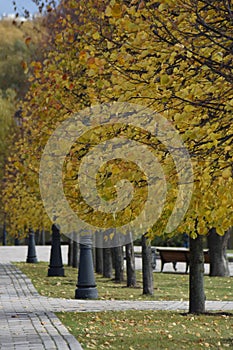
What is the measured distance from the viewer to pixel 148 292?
18.3m

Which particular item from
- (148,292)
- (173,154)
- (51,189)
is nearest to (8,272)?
(148,292)

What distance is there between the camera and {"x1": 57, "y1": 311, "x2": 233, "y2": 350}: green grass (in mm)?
10328

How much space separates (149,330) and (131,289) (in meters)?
8.35

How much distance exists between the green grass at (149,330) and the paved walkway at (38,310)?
0.26m

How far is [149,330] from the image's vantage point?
11.7 metres

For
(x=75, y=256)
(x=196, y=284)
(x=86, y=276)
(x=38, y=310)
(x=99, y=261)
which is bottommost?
(x=38, y=310)

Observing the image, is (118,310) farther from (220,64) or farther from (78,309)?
(220,64)

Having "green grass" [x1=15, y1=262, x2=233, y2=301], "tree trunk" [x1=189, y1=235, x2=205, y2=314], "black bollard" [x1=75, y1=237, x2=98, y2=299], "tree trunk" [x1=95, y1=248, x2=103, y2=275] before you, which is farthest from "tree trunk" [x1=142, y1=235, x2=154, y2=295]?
"tree trunk" [x1=95, y1=248, x2=103, y2=275]

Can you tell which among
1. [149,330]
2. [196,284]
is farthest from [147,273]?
[149,330]

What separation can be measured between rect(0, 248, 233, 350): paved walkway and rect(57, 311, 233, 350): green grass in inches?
10.2

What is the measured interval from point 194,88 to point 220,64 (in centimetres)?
47

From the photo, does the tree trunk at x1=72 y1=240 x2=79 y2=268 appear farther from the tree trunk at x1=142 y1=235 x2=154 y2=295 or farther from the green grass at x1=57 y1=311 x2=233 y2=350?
the green grass at x1=57 y1=311 x2=233 y2=350

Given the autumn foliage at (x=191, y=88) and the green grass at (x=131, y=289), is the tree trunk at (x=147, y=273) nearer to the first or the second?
the green grass at (x=131, y=289)

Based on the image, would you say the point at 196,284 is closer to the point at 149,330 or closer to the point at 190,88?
the point at 149,330
